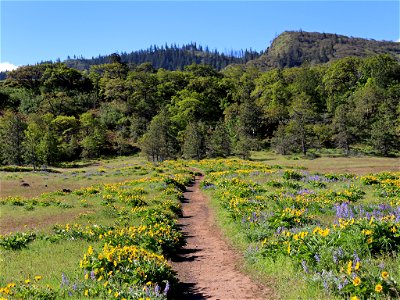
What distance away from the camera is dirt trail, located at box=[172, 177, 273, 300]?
8.18 meters

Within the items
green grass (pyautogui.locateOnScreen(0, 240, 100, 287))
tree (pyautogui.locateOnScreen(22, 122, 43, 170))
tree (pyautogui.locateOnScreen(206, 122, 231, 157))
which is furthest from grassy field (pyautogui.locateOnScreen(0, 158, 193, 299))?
tree (pyautogui.locateOnScreen(206, 122, 231, 157))

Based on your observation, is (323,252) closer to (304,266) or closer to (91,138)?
(304,266)

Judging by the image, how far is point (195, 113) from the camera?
118312mm

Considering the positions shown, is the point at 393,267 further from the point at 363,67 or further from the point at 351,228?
the point at 363,67

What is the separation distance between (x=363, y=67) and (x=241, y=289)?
13525cm

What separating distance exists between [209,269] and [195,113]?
10914 cm

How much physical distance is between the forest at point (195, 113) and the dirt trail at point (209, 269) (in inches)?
2159

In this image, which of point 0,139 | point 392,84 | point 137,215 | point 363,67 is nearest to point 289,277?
point 137,215

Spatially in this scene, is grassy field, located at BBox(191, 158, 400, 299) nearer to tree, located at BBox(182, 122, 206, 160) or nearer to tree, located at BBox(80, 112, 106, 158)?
tree, located at BBox(182, 122, 206, 160)

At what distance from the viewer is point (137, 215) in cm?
1702

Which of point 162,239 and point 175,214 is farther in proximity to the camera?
point 175,214

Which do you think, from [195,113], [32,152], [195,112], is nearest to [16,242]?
[32,152]

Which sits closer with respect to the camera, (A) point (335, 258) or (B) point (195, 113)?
(A) point (335, 258)

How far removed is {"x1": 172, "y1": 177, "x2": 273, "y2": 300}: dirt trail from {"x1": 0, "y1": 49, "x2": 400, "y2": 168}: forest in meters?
54.8
